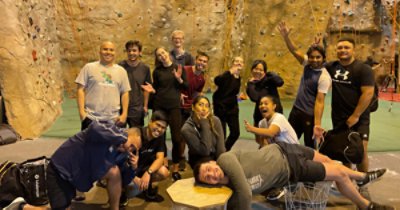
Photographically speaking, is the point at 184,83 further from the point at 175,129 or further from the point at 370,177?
the point at 370,177

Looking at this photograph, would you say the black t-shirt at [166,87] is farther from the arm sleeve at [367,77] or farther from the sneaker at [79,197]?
the arm sleeve at [367,77]

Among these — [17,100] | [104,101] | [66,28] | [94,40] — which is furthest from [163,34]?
[104,101]

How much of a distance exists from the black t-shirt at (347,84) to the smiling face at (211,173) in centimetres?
131

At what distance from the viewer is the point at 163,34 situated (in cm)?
711

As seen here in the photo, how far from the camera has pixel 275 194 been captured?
9.56ft

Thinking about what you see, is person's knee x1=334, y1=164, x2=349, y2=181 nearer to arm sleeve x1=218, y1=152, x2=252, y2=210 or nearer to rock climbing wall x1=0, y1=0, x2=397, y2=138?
arm sleeve x1=218, y1=152, x2=252, y2=210

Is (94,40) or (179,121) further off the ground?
(94,40)

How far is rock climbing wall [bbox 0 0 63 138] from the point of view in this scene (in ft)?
14.8

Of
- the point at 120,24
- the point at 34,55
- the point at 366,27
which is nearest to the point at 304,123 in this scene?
the point at 34,55

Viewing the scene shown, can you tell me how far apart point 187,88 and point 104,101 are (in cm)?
77

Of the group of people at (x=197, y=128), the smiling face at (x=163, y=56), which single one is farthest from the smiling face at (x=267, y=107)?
the smiling face at (x=163, y=56)

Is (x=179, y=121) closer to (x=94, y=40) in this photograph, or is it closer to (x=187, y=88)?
(x=187, y=88)

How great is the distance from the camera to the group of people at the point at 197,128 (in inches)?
88.4

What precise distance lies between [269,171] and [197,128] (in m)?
0.75
